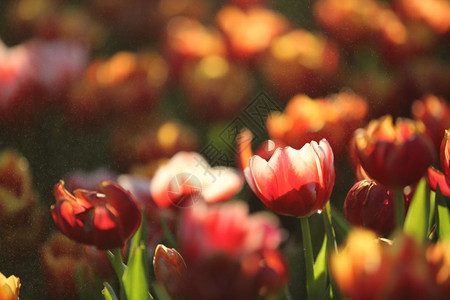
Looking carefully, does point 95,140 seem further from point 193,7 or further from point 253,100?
point 193,7

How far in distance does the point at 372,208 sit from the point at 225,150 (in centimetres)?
25

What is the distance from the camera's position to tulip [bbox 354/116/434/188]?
1.20ft

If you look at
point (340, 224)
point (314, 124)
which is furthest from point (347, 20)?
point (340, 224)

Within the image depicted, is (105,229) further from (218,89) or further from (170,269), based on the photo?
(218,89)

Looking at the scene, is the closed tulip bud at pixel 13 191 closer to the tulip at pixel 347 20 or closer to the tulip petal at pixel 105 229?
the tulip petal at pixel 105 229

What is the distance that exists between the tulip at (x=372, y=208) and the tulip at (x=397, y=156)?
2 centimetres

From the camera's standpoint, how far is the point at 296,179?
1.26 feet

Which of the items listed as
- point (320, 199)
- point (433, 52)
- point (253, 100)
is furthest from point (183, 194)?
point (433, 52)

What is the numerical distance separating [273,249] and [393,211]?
0.14 m

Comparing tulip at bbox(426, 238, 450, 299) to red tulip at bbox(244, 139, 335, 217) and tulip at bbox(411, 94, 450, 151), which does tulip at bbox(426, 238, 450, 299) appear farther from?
tulip at bbox(411, 94, 450, 151)

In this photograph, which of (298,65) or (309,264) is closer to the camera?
(309,264)

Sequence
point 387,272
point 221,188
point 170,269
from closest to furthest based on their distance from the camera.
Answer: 1. point 387,272
2. point 170,269
3. point 221,188

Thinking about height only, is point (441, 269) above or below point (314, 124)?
above

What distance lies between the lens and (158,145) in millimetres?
654
